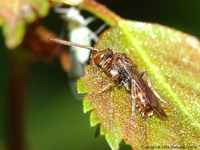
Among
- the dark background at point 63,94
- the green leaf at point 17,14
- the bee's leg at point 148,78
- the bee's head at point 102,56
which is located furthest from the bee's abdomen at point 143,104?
the dark background at point 63,94

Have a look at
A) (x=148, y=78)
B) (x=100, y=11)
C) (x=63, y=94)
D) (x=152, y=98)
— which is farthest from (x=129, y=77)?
(x=63, y=94)

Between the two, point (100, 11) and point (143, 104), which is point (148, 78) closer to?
point (143, 104)

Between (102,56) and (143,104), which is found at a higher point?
(102,56)

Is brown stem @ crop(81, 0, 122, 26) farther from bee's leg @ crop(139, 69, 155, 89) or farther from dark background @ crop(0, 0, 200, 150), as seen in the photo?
dark background @ crop(0, 0, 200, 150)

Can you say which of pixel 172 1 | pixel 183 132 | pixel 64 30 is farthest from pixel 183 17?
pixel 183 132

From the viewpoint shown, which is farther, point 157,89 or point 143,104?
point 157,89

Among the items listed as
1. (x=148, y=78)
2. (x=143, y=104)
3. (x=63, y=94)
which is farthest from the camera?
(x=63, y=94)
